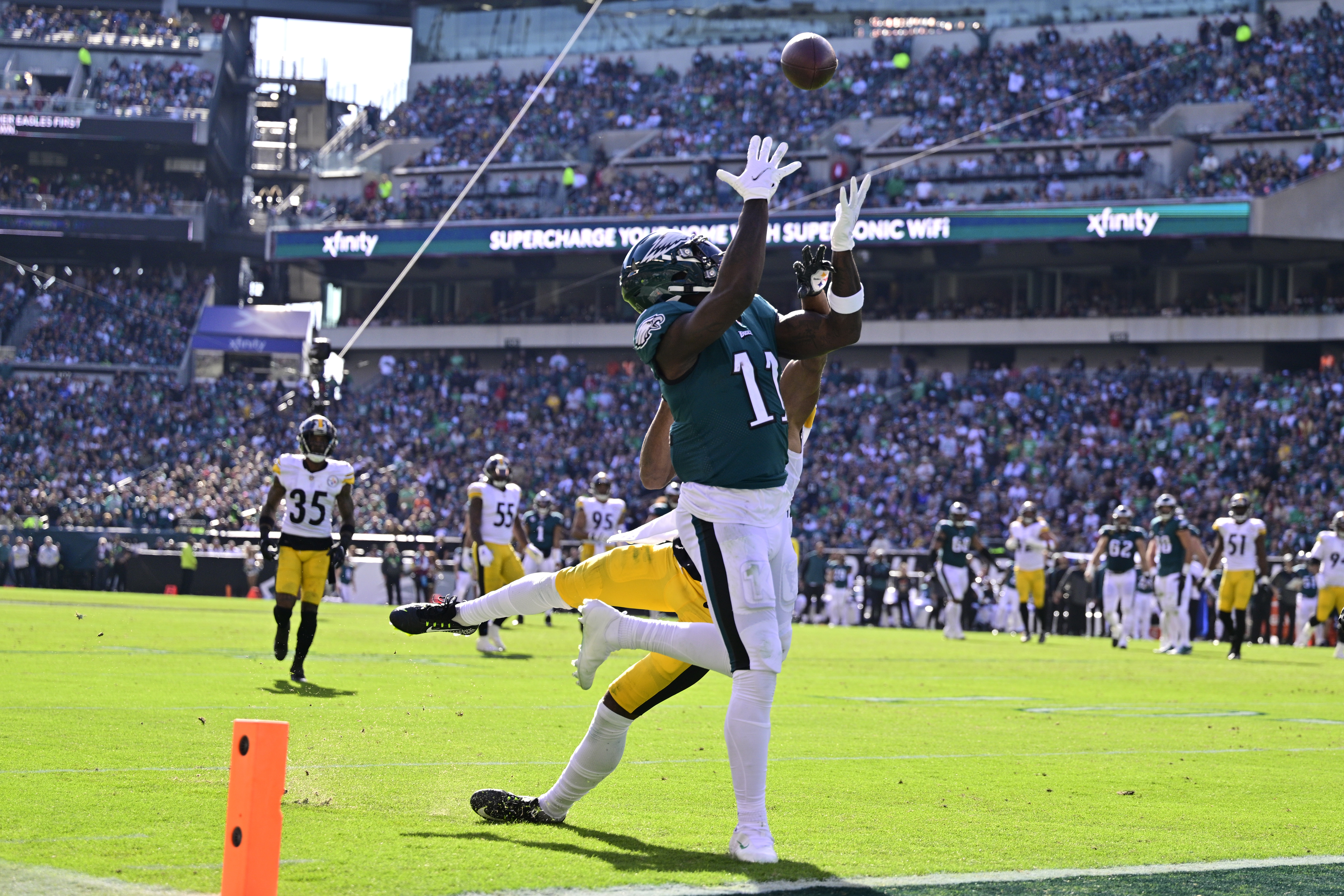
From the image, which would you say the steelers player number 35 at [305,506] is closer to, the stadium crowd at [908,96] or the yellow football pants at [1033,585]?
the yellow football pants at [1033,585]

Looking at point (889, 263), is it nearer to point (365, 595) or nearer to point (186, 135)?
point (365, 595)

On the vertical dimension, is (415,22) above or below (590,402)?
above

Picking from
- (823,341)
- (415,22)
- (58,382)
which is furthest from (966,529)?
(415,22)

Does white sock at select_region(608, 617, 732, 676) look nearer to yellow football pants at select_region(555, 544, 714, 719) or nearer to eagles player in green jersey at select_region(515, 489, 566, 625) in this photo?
yellow football pants at select_region(555, 544, 714, 719)

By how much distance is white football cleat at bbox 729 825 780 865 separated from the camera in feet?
15.7

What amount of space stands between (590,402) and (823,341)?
117 feet

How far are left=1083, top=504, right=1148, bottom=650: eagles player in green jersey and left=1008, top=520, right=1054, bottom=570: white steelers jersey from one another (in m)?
0.75

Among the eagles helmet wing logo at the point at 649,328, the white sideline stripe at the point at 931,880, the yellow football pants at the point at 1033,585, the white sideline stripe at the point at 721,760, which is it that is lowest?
the white sideline stripe at the point at 721,760

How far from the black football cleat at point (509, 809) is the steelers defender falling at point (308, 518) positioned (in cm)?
627

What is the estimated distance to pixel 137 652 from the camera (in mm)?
13602

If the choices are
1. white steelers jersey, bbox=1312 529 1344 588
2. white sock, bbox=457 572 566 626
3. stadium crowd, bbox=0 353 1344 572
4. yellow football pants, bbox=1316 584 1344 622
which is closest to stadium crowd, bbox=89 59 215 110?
stadium crowd, bbox=0 353 1344 572

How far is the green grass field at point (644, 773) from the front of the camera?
4.71 metres

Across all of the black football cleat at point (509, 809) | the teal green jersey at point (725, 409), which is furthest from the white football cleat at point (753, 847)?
the teal green jersey at point (725, 409)

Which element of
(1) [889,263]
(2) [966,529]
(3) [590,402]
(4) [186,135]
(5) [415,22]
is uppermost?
(5) [415,22]
